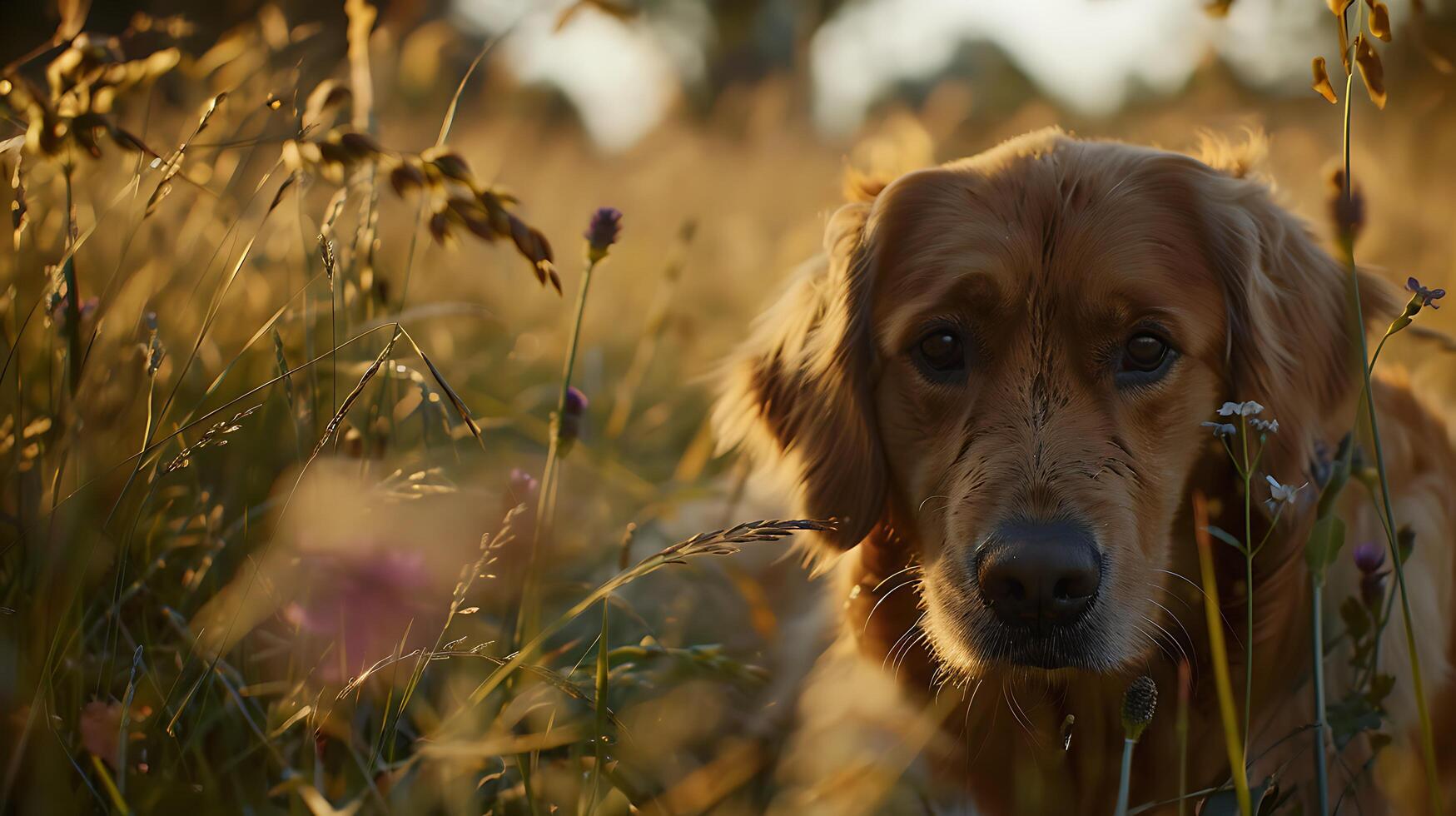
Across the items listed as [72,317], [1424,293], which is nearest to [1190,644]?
[1424,293]

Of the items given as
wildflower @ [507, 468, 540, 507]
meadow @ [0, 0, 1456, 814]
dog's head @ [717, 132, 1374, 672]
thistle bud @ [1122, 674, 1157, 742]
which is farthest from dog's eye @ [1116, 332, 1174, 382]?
wildflower @ [507, 468, 540, 507]

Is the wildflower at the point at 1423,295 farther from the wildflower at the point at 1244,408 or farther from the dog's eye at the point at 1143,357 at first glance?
the dog's eye at the point at 1143,357

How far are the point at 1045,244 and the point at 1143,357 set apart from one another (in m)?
0.29

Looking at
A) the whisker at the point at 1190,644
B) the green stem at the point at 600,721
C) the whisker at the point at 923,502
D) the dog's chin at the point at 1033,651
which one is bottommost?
the whisker at the point at 1190,644

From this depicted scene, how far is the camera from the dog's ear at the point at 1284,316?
2078 millimetres

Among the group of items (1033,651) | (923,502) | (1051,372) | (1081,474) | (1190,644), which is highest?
(1051,372)

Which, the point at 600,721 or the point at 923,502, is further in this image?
the point at 923,502

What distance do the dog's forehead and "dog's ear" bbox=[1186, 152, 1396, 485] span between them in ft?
0.22

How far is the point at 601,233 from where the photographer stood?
1.79 metres

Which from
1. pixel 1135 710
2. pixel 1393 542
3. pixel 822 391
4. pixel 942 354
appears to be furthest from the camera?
pixel 822 391

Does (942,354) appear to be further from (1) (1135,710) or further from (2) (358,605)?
(2) (358,605)

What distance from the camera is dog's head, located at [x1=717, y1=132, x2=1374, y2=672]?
5.95 feet

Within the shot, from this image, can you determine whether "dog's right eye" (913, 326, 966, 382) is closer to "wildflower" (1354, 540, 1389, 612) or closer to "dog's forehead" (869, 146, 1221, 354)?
"dog's forehead" (869, 146, 1221, 354)

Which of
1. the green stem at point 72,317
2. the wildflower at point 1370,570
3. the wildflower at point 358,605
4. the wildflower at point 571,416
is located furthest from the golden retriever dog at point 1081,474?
the green stem at point 72,317
